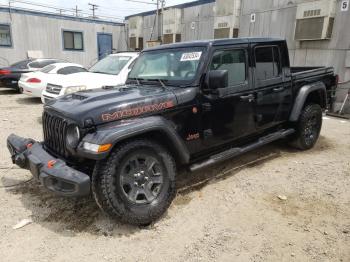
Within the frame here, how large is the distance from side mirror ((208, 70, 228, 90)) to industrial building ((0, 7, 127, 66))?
17397 mm

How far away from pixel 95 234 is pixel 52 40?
18.9m

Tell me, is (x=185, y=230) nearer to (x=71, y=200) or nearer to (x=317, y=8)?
(x=71, y=200)

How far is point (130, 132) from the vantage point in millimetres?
2816

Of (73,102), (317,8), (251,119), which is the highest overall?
(317,8)

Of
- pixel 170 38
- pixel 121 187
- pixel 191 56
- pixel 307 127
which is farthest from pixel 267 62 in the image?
pixel 170 38

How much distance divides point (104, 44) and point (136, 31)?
299 cm

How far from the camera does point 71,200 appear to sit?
11.8 feet

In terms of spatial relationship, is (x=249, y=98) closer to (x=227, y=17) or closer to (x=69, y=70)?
(x=69, y=70)

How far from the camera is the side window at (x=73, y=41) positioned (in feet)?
64.8

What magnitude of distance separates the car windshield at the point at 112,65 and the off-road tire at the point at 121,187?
481 centimetres

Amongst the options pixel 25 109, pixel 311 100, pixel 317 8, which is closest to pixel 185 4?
pixel 317 8

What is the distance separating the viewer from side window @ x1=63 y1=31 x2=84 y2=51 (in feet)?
64.8

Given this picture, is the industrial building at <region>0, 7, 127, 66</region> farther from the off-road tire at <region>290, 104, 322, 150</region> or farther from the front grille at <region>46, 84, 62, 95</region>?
the off-road tire at <region>290, 104, 322, 150</region>

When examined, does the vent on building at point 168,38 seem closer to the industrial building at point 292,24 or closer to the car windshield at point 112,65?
the industrial building at point 292,24
